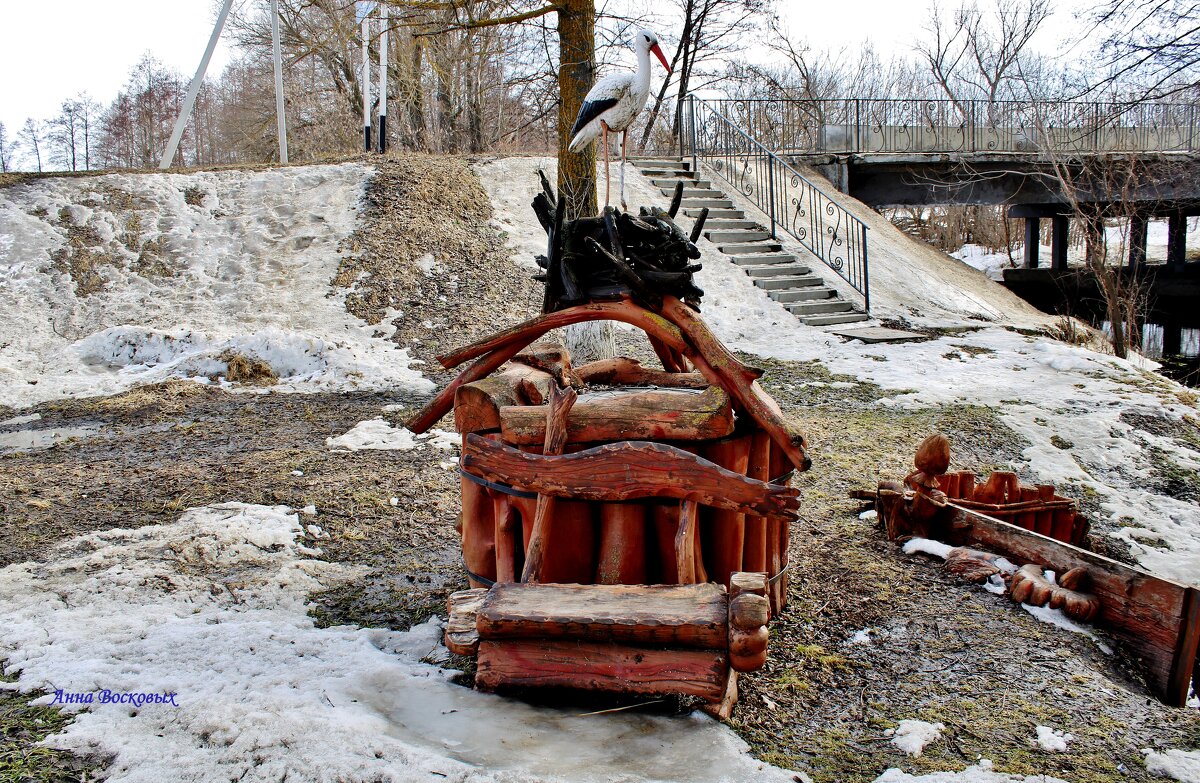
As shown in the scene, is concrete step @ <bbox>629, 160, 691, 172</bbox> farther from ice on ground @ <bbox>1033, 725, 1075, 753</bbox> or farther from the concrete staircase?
ice on ground @ <bbox>1033, 725, 1075, 753</bbox>

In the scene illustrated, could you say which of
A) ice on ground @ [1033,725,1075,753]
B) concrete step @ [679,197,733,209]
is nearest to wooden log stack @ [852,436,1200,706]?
ice on ground @ [1033,725,1075,753]

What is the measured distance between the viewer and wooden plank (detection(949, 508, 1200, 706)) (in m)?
3.25

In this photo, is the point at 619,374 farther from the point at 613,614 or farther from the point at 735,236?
the point at 735,236

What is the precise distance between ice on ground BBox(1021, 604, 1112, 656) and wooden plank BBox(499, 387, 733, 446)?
1647mm

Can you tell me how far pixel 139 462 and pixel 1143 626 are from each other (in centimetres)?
595

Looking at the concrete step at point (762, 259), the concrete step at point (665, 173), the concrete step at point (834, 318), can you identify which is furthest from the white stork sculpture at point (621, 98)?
the concrete step at point (665, 173)

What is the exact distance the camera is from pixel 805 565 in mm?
4305

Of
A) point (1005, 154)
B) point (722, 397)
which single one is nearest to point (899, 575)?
point (722, 397)

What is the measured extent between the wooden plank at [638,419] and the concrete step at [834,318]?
871cm

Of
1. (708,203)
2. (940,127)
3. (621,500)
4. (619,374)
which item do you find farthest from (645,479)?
(940,127)

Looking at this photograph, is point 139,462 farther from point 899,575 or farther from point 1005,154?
point 1005,154

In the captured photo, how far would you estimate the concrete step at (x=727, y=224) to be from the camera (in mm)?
13965

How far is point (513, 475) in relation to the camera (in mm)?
3215

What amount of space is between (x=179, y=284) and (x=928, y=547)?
934 centimetres
